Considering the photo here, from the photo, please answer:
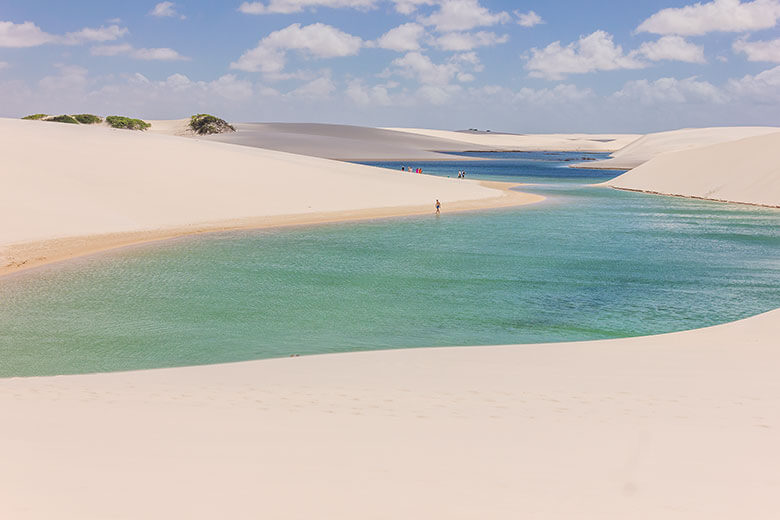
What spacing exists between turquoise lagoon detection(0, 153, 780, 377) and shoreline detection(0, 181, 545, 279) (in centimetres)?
117

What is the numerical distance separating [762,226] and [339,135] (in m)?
146

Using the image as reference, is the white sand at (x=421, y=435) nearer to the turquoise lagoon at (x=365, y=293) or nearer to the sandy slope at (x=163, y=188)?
the turquoise lagoon at (x=365, y=293)

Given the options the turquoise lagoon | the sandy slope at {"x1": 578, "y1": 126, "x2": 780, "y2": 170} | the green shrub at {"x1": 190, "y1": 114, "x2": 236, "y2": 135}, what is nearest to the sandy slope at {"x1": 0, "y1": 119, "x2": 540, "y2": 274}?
the turquoise lagoon

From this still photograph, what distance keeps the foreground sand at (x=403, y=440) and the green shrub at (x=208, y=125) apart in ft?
A: 503

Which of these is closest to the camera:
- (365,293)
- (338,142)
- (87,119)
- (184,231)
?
(365,293)

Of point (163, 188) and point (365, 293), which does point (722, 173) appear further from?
point (365, 293)

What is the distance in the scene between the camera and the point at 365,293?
802 inches

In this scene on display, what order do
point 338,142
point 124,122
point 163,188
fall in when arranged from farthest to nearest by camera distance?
point 338,142, point 124,122, point 163,188

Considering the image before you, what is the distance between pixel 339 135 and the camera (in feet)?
580

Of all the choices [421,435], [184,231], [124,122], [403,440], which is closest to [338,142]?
[124,122]

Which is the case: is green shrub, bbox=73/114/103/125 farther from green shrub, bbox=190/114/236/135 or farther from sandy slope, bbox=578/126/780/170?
sandy slope, bbox=578/126/780/170

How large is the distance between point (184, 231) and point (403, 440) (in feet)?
89.7

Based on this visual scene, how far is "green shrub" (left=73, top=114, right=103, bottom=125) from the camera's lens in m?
135

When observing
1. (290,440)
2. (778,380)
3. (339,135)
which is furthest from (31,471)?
(339,135)
